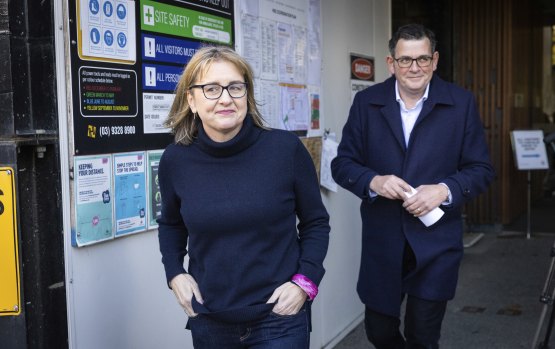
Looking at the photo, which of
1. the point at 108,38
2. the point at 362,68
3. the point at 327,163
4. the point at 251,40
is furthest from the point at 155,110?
the point at 362,68

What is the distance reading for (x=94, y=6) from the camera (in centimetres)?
272

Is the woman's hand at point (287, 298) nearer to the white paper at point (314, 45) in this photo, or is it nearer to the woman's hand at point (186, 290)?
the woman's hand at point (186, 290)

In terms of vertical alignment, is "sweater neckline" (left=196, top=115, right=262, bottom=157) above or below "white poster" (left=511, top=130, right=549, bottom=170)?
above

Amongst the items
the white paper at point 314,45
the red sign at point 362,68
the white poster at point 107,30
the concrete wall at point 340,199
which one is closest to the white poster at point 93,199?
the white poster at point 107,30

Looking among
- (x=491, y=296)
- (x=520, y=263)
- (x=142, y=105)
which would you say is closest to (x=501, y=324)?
(x=491, y=296)

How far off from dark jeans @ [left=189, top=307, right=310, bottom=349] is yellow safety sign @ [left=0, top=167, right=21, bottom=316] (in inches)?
24.8

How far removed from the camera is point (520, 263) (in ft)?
24.6

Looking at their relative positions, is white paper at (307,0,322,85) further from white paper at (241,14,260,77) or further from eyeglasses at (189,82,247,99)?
eyeglasses at (189,82,247,99)

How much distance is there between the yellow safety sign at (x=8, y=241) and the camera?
7.82 feet

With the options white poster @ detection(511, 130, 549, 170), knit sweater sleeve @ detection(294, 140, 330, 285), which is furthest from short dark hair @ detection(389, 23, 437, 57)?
white poster @ detection(511, 130, 549, 170)

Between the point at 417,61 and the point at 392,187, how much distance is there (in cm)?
59

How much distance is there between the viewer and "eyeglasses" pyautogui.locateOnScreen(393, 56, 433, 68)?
3.29m

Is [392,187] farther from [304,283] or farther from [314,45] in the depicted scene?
[314,45]

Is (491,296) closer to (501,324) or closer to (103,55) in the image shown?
(501,324)
